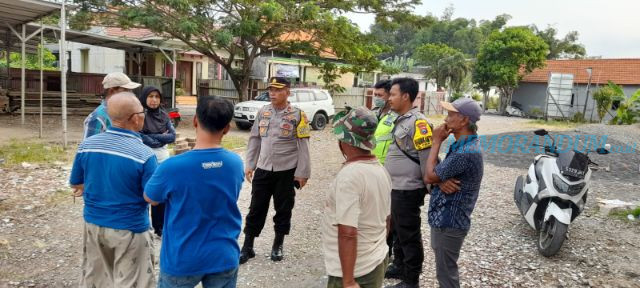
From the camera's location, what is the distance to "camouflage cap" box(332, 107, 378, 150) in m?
2.18

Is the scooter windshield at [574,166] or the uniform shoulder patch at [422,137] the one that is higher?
the uniform shoulder patch at [422,137]

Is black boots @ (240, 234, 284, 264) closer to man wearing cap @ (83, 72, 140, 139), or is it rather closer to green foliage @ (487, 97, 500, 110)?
man wearing cap @ (83, 72, 140, 139)

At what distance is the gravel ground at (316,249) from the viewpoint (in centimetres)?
383

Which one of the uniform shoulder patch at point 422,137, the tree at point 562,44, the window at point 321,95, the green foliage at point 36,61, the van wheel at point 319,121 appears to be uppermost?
the tree at point 562,44

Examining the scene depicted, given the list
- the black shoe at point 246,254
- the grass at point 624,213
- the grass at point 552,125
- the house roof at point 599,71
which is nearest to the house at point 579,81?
the house roof at point 599,71

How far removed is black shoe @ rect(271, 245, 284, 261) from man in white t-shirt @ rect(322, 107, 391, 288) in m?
1.99

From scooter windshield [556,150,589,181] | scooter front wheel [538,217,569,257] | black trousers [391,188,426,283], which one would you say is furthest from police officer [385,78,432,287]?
scooter windshield [556,150,589,181]

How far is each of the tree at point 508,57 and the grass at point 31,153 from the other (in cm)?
2881

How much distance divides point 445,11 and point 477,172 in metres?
82.3

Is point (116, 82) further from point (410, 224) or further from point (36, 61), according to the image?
point (36, 61)

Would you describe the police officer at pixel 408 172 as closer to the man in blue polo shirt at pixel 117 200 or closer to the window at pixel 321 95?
the man in blue polo shirt at pixel 117 200

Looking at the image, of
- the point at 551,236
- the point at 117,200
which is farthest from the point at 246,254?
the point at 551,236

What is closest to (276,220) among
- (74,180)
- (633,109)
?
(74,180)

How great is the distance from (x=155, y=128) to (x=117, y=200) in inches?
74.1
